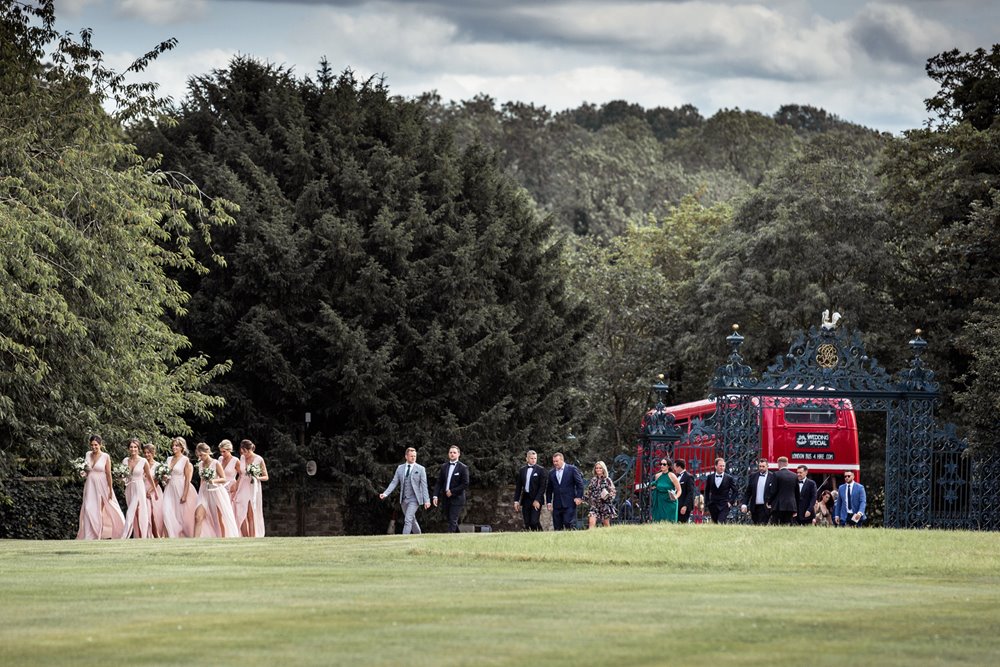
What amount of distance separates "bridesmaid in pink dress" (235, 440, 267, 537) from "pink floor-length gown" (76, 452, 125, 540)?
6.63ft

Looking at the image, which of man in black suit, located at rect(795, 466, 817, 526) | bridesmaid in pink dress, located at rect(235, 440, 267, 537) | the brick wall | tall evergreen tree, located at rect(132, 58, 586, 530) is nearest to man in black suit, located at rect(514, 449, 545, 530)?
bridesmaid in pink dress, located at rect(235, 440, 267, 537)

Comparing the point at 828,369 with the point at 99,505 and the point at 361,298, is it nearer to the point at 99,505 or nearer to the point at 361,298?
the point at 361,298

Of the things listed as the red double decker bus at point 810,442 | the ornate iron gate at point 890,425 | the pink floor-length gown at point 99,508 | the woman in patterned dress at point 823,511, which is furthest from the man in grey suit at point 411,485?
the red double decker bus at point 810,442

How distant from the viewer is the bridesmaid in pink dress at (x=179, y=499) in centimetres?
2900

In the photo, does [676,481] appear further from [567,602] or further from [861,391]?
[567,602]

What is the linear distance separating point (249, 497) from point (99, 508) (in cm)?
253

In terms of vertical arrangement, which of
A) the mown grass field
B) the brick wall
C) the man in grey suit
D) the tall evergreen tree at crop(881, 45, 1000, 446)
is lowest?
the mown grass field

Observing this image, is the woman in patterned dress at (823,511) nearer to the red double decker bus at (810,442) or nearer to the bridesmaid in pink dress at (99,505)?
the red double decker bus at (810,442)

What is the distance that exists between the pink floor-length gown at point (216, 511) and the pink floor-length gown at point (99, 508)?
141 cm

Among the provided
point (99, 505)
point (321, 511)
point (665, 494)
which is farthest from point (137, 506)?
→ point (321, 511)

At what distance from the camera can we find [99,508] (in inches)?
1138

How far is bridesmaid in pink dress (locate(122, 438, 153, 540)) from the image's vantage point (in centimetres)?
2862

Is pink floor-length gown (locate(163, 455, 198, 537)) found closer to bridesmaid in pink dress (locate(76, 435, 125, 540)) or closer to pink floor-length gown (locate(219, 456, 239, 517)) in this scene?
pink floor-length gown (locate(219, 456, 239, 517))

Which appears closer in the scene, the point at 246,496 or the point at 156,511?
the point at 156,511
